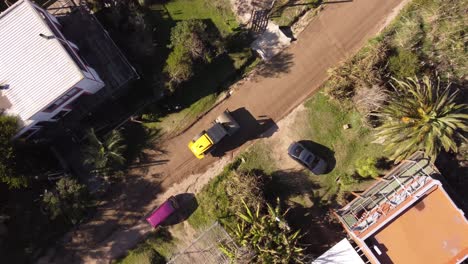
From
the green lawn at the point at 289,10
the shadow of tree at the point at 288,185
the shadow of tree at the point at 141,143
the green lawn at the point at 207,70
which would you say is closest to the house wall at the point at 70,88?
the shadow of tree at the point at 141,143

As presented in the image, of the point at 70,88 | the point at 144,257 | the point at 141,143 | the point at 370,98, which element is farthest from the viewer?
the point at 141,143

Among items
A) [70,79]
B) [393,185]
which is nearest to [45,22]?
[70,79]

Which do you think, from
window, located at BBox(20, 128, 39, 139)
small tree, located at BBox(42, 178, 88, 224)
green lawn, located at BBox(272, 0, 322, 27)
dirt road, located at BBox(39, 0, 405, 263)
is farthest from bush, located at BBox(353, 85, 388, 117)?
window, located at BBox(20, 128, 39, 139)

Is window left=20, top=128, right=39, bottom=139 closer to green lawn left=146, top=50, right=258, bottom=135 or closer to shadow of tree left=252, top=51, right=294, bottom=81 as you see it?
green lawn left=146, top=50, right=258, bottom=135

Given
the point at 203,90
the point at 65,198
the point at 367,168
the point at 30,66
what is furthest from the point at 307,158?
the point at 30,66

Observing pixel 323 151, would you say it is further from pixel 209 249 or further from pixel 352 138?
pixel 209 249

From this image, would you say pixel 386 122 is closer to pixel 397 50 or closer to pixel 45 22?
pixel 397 50
